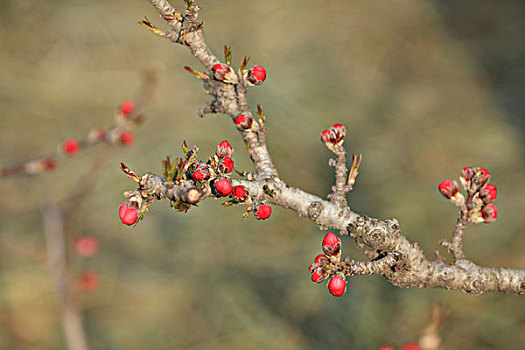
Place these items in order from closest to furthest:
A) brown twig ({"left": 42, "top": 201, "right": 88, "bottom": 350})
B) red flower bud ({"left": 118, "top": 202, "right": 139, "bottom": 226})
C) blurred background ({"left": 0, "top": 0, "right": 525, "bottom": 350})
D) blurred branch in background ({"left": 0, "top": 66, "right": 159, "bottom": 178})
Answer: red flower bud ({"left": 118, "top": 202, "right": 139, "bottom": 226}), brown twig ({"left": 42, "top": 201, "right": 88, "bottom": 350}), blurred branch in background ({"left": 0, "top": 66, "right": 159, "bottom": 178}), blurred background ({"left": 0, "top": 0, "right": 525, "bottom": 350})

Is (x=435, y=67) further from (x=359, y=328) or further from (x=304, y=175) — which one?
(x=359, y=328)

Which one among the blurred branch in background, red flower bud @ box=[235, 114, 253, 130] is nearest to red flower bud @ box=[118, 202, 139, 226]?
red flower bud @ box=[235, 114, 253, 130]

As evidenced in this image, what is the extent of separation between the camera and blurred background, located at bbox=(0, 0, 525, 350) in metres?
1.97

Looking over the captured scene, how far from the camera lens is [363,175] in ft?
8.57

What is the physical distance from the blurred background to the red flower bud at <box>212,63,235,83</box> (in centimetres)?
63

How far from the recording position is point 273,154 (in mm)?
2744

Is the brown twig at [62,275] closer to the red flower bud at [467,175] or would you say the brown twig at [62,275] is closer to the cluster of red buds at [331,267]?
the cluster of red buds at [331,267]

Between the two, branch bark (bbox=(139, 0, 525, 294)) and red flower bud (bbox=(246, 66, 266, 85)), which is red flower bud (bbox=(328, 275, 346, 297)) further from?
red flower bud (bbox=(246, 66, 266, 85))

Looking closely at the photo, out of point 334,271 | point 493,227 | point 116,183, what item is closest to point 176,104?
point 116,183

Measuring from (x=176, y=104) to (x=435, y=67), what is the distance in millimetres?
1867

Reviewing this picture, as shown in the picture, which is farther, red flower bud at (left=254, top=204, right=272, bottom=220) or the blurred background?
the blurred background

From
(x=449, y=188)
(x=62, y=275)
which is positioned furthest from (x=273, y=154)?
(x=449, y=188)

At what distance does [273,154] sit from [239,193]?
87.0 inches

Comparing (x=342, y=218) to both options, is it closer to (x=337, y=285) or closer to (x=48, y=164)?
(x=337, y=285)
